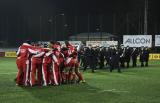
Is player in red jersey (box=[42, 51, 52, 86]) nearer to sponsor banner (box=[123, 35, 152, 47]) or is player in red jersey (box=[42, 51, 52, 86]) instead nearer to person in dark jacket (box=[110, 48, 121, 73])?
person in dark jacket (box=[110, 48, 121, 73])

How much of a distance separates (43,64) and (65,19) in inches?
2187

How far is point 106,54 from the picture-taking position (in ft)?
106

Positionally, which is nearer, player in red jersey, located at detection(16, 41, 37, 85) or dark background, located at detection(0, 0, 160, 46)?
player in red jersey, located at detection(16, 41, 37, 85)

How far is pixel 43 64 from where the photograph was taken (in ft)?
60.2

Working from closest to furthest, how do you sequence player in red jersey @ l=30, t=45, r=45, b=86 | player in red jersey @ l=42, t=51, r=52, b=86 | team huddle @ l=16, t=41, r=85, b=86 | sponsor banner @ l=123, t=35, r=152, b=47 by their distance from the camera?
1. player in red jersey @ l=30, t=45, r=45, b=86
2. team huddle @ l=16, t=41, r=85, b=86
3. player in red jersey @ l=42, t=51, r=52, b=86
4. sponsor banner @ l=123, t=35, r=152, b=47

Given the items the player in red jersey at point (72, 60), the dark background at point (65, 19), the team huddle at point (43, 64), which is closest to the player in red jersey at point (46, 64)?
the team huddle at point (43, 64)

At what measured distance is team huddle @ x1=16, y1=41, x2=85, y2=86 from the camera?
18.2 meters

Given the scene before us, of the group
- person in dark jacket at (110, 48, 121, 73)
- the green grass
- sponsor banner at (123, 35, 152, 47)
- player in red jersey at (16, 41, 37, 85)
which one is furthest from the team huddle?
sponsor banner at (123, 35, 152, 47)

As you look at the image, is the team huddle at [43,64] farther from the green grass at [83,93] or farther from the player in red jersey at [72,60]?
the green grass at [83,93]

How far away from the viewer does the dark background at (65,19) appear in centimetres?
6919

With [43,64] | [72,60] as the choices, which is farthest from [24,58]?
[72,60]

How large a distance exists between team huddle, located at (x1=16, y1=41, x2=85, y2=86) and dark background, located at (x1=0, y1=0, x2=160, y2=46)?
156ft

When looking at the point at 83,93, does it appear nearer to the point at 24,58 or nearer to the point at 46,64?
the point at 46,64

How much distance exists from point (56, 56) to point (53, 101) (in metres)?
4.88
